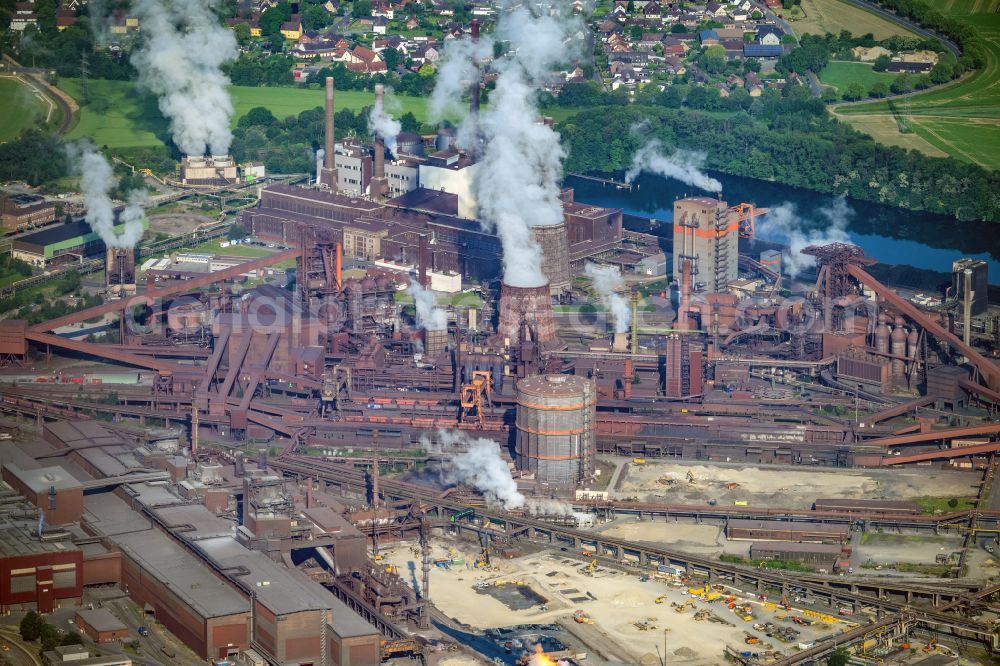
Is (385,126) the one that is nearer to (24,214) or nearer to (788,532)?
(24,214)

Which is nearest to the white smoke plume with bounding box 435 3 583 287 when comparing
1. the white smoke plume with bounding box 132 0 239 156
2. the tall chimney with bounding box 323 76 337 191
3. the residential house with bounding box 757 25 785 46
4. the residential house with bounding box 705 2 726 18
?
the tall chimney with bounding box 323 76 337 191

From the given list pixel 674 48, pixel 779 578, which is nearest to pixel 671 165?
pixel 674 48

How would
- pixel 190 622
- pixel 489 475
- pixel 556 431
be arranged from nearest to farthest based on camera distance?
pixel 190 622
pixel 489 475
pixel 556 431

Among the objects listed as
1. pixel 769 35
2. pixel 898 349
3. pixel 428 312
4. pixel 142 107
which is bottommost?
pixel 898 349

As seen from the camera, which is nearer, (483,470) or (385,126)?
(483,470)

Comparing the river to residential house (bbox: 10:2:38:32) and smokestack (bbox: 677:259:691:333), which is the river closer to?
smokestack (bbox: 677:259:691:333)

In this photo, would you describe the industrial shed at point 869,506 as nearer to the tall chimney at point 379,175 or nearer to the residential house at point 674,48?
the tall chimney at point 379,175

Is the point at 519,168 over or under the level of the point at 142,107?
under
